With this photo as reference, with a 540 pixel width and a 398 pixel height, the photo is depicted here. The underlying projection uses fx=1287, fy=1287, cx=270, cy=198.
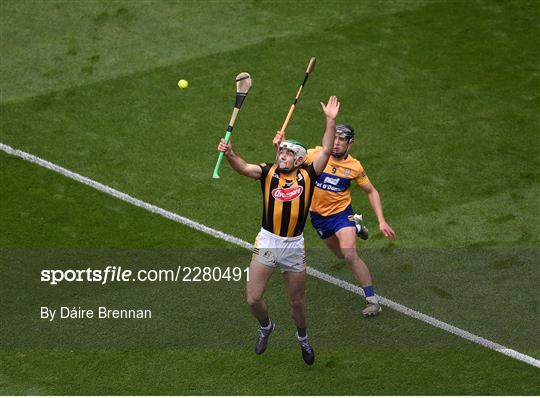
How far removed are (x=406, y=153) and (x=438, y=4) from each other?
16.0 feet

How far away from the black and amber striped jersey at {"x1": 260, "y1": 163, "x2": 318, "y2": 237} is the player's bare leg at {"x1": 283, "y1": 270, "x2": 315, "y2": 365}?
497 millimetres

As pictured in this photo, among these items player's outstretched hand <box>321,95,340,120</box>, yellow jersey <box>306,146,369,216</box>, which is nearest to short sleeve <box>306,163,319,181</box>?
player's outstretched hand <box>321,95,340,120</box>

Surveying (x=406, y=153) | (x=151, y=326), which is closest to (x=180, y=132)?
(x=406, y=153)

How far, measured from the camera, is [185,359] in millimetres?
15094

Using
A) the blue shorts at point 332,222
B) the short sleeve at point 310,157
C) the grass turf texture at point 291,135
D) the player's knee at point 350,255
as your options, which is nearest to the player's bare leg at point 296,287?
the grass turf texture at point 291,135

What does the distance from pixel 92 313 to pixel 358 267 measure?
11.0ft

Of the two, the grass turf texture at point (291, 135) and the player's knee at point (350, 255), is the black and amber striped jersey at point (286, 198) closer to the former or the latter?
the player's knee at point (350, 255)

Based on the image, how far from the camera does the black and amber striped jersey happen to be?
47.5 ft

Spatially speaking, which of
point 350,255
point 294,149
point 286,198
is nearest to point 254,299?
point 286,198

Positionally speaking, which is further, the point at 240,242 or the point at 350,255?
the point at 240,242

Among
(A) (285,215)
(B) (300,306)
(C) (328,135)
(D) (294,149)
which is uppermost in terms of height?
(C) (328,135)

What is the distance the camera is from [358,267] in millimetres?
16031

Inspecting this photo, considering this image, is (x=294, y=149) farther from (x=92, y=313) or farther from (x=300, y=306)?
(x=92, y=313)

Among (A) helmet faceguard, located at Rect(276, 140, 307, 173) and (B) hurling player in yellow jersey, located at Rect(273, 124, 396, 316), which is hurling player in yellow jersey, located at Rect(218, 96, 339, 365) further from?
(B) hurling player in yellow jersey, located at Rect(273, 124, 396, 316)
